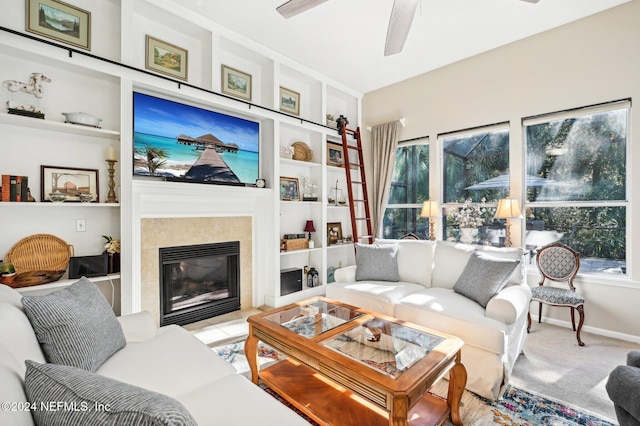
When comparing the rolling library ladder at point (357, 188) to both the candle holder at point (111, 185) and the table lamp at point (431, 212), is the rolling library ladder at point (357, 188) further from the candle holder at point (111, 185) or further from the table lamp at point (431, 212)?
the candle holder at point (111, 185)

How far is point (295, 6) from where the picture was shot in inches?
87.2

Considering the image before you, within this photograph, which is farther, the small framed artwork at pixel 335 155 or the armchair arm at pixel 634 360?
the small framed artwork at pixel 335 155

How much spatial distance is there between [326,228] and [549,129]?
3.03 meters

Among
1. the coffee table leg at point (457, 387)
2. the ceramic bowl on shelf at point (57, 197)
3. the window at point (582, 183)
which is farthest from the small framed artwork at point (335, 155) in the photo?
the coffee table leg at point (457, 387)

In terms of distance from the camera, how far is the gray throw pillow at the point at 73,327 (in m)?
1.30

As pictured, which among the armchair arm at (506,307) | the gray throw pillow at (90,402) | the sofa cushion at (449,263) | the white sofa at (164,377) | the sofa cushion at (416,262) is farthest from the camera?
the sofa cushion at (416,262)

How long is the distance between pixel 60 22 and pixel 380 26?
294cm

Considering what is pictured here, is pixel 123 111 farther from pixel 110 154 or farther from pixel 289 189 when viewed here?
pixel 289 189

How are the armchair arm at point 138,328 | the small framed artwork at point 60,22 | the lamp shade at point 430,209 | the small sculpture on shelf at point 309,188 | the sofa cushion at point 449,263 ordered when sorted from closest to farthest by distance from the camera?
the armchair arm at point 138,328, the small framed artwork at point 60,22, the sofa cushion at point 449,263, the lamp shade at point 430,209, the small sculpture on shelf at point 309,188

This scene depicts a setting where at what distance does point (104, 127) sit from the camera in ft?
9.07

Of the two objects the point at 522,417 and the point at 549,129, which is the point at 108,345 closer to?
the point at 522,417

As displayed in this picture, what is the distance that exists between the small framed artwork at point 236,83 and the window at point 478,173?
275cm

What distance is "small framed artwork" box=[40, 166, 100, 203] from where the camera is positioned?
243 cm

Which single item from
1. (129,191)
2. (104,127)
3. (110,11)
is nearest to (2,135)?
(104,127)
